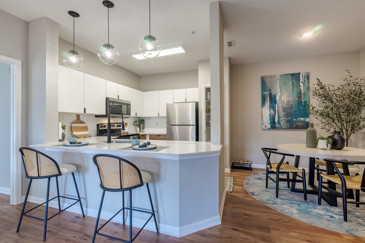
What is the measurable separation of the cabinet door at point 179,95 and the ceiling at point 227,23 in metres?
1.12

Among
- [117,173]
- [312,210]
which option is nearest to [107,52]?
[117,173]

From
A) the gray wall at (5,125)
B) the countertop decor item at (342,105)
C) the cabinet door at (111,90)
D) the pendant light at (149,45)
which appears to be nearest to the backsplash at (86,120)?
the cabinet door at (111,90)

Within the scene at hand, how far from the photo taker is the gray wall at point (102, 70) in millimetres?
3358

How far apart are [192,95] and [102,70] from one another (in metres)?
2.29

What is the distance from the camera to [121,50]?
147 inches

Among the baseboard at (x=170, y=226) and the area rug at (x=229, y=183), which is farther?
the area rug at (x=229, y=183)

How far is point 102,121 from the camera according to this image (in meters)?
4.26

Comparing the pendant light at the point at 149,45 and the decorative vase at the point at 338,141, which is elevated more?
the pendant light at the point at 149,45

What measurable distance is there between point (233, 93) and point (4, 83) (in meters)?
4.75

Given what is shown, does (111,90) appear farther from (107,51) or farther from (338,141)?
(338,141)

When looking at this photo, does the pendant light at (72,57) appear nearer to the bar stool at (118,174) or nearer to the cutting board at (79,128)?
the cutting board at (79,128)

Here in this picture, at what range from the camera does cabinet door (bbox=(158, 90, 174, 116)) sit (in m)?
4.95

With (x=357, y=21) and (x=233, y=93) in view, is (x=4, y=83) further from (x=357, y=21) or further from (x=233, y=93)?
(x=357, y=21)

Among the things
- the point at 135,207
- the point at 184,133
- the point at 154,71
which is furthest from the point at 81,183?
the point at 154,71
